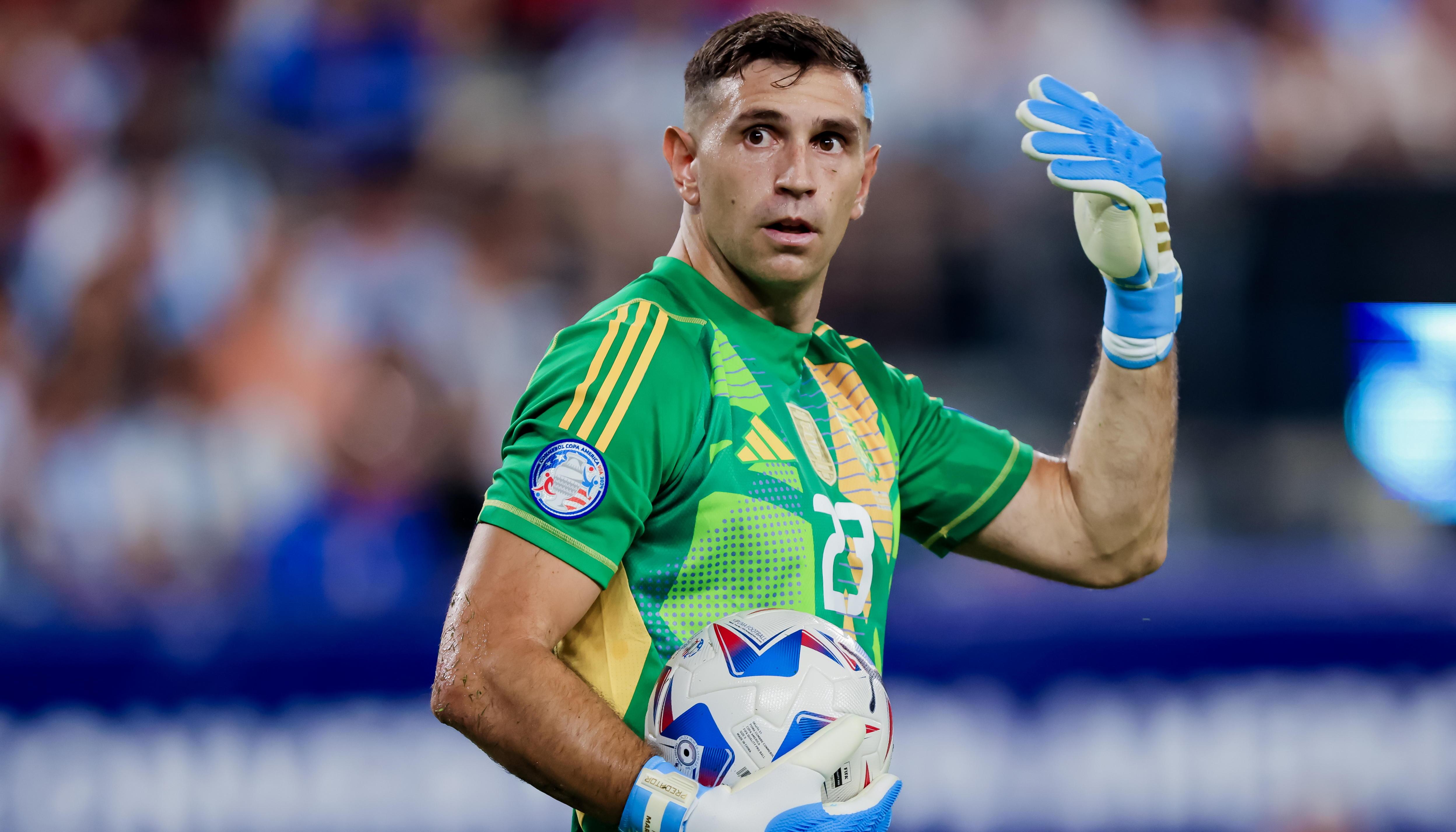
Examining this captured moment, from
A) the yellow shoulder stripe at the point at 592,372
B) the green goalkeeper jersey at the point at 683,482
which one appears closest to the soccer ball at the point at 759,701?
the green goalkeeper jersey at the point at 683,482

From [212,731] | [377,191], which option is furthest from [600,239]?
[212,731]

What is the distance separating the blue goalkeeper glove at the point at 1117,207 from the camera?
3.22 m

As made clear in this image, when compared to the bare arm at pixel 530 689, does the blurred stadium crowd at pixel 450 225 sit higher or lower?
higher

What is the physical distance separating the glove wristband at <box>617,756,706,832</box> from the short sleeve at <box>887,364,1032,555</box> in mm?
1261

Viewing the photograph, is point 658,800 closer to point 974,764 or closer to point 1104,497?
point 1104,497

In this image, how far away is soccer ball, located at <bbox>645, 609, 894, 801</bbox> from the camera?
8.29 feet

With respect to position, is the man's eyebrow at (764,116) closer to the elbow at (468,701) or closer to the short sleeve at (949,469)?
the short sleeve at (949,469)

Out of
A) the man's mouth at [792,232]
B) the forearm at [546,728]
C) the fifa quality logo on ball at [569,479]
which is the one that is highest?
the man's mouth at [792,232]

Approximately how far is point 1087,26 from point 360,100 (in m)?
3.93

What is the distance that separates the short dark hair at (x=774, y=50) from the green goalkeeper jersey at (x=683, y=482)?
0.44 m

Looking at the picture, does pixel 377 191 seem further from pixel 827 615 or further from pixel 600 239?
pixel 827 615

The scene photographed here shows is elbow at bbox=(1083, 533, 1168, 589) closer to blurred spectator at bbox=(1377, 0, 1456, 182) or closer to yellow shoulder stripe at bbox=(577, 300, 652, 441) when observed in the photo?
yellow shoulder stripe at bbox=(577, 300, 652, 441)

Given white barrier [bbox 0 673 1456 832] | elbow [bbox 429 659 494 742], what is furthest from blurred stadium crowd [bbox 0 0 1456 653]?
elbow [bbox 429 659 494 742]

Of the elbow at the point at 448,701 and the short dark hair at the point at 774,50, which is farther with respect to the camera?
the short dark hair at the point at 774,50
